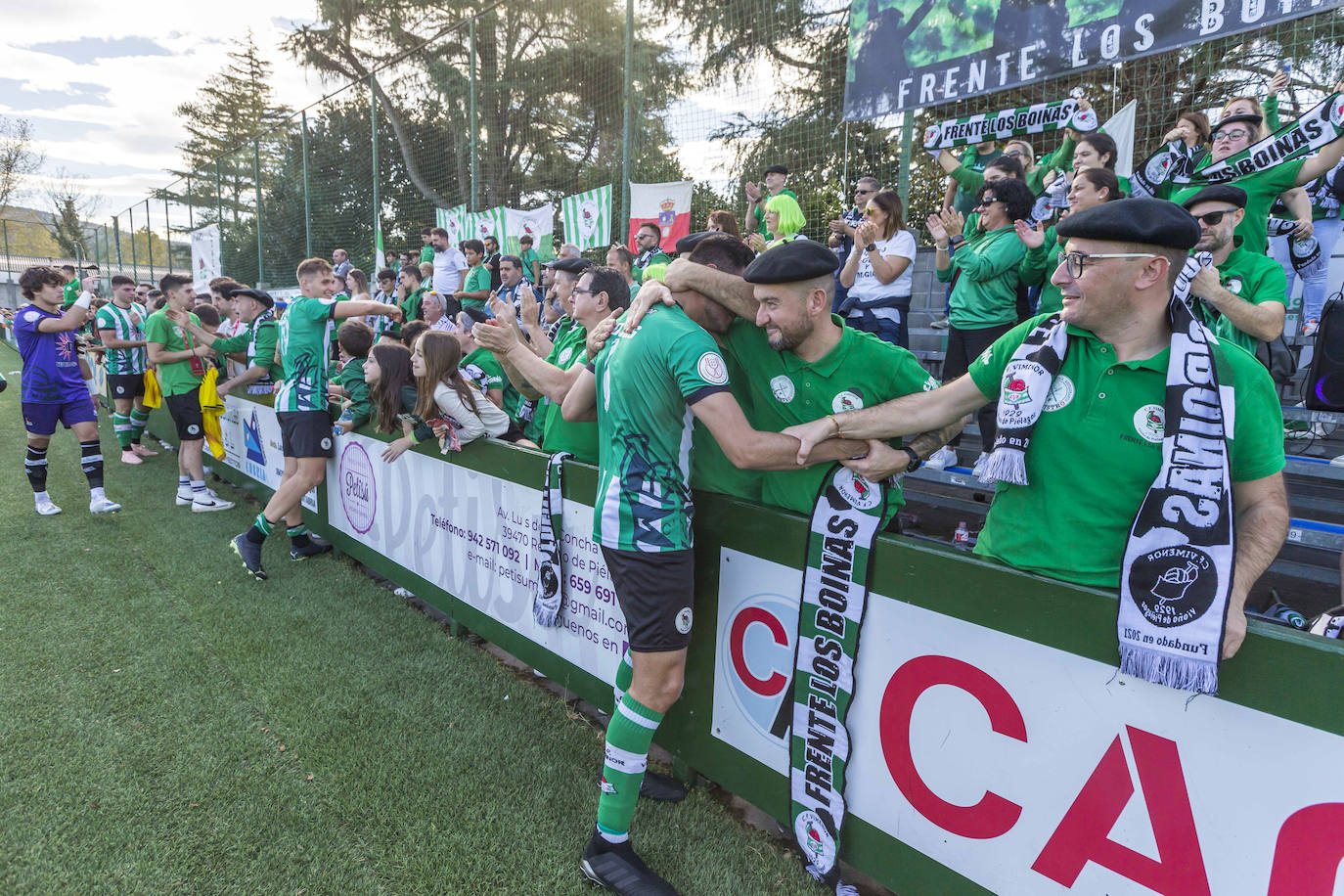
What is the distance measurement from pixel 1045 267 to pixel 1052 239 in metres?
0.24

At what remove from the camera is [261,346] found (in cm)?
693

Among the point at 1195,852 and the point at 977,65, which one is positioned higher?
the point at 977,65

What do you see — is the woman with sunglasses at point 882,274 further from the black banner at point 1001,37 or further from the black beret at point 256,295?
the black beret at point 256,295

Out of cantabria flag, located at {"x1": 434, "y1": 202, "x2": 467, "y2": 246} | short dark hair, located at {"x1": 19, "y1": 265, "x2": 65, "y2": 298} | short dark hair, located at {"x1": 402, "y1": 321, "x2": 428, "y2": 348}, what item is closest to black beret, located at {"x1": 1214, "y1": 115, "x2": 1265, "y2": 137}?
short dark hair, located at {"x1": 402, "y1": 321, "x2": 428, "y2": 348}

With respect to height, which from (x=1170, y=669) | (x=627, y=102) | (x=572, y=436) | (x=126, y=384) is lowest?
(x=126, y=384)

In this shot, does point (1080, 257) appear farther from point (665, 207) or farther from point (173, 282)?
point (173, 282)

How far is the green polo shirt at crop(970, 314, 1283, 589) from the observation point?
5.63 ft

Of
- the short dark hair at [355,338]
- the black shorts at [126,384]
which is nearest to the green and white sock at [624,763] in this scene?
the short dark hair at [355,338]

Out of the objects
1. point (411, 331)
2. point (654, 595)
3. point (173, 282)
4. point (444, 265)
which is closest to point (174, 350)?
point (173, 282)

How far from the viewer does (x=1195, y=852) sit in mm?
1676

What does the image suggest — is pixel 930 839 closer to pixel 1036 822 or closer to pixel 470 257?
pixel 1036 822

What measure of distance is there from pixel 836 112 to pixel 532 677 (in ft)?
24.4

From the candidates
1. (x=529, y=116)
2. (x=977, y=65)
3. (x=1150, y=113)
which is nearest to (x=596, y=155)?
(x=529, y=116)

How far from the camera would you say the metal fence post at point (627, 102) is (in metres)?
9.05
